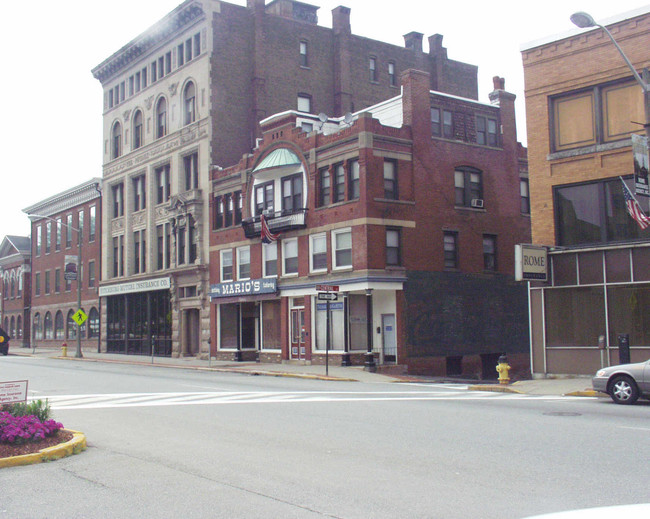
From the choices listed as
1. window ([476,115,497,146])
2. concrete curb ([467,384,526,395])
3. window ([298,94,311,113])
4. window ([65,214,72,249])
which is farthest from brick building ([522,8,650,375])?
window ([65,214,72,249])

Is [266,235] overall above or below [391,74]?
below

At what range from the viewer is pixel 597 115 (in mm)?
24391

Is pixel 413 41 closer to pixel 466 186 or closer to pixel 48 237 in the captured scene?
pixel 466 186

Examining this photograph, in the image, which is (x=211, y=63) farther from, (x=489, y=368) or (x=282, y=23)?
(x=489, y=368)

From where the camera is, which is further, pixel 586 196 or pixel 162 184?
pixel 162 184

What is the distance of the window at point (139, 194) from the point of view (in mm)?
49625

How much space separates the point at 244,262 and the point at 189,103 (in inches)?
457

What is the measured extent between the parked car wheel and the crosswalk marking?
82.0 inches

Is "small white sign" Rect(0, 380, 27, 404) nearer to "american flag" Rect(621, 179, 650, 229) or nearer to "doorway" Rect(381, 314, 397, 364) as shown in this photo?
"american flag" Rect(621, 179, 650, 229)

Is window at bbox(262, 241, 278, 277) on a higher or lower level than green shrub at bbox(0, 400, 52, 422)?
higher

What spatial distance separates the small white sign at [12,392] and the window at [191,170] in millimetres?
32538

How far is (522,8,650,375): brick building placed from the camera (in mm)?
23328

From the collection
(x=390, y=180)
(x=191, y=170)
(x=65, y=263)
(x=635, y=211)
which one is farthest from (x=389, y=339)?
(x=65, y=263)

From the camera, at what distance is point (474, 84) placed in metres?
53.3
